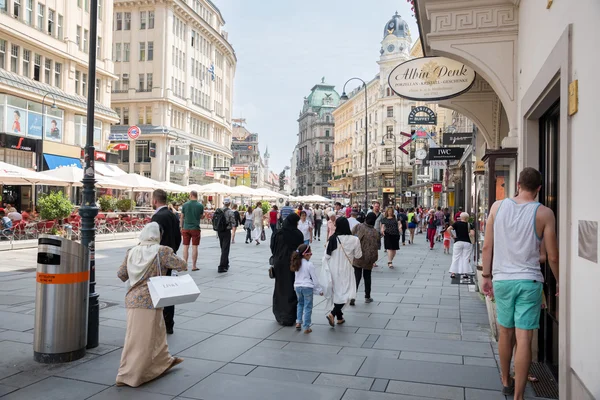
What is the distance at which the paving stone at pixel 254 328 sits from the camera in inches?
273

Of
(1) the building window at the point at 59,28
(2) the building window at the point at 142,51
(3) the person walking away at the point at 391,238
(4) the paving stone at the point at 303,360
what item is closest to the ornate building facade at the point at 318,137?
(2) the building window at the point at 142,51

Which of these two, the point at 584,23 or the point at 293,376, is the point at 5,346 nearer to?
the point at 293,376

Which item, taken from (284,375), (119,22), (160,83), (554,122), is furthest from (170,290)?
(119,22)

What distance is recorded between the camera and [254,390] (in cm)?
480

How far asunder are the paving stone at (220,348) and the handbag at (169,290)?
43.6 inches

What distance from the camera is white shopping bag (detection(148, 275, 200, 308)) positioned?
4883 mm

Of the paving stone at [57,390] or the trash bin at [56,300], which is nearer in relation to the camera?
the paving stone at [57,390]

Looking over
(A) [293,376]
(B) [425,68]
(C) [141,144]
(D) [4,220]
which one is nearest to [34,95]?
(D) [4,220]

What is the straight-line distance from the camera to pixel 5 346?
600 centimetres

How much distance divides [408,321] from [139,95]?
51973 mm

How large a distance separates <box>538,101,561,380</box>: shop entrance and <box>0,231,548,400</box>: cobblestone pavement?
59 centimetres

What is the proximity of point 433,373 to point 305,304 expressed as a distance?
2288 mm

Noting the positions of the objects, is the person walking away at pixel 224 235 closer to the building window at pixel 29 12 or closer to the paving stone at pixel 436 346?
the paving stone at pixel 436 346

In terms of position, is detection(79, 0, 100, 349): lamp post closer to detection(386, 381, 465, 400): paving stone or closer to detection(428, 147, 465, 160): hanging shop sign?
detection(386, 381, 465, 400): paving stone
